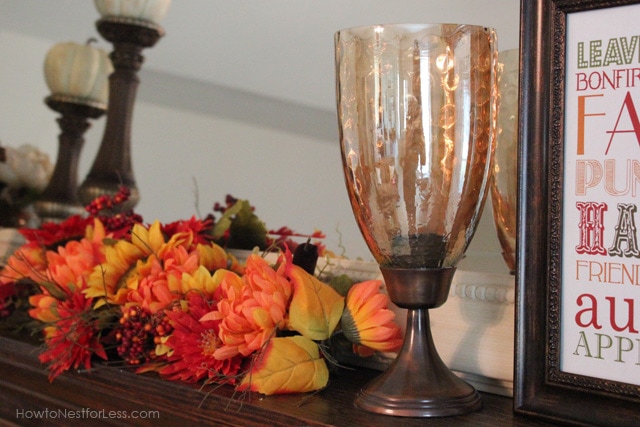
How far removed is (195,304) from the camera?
0.60 meters

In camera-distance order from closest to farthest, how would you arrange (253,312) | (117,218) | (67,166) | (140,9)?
(253,312) → (117,218) → (140,9) → (67,166)

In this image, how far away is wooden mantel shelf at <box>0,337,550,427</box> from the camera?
471 millimetres

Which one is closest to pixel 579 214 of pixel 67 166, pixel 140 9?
pixel 140 9

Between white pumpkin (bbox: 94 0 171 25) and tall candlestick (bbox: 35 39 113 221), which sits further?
tall candlestick (bbox: 35 39 113 221)

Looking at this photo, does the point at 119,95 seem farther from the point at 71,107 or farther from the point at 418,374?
the point at 418,374

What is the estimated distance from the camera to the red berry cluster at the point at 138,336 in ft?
2.09

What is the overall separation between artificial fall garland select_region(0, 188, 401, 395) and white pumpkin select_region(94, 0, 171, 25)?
1.33ft

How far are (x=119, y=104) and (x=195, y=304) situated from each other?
2.23 ft

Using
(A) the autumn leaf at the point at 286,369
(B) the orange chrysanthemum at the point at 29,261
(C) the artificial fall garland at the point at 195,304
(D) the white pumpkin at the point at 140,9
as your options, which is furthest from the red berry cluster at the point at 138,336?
(D) the white pumpkin at the point at 140,9

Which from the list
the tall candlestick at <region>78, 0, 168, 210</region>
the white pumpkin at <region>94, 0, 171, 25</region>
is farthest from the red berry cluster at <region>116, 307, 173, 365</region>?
the white pumpkin at <region>94, 0, 171, 25</region>

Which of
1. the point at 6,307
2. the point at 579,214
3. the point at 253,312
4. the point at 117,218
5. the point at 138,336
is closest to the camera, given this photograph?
the point at 579,214

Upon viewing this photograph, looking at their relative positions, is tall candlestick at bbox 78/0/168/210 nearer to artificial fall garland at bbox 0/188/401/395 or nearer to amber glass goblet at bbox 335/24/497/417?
artificial fall garland at bbox 0/188/401/395

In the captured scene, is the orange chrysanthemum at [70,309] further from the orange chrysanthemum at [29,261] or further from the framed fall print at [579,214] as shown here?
the framed fall print at [579,214]

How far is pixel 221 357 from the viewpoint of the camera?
1.79 feet
